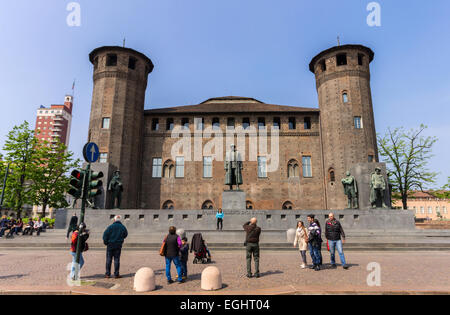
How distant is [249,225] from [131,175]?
22.6m

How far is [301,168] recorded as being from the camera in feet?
96.5

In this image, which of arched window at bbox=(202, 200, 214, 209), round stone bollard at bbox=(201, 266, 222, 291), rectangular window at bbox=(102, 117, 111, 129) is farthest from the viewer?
arched window at bbox=(202, 200, 214, 209)

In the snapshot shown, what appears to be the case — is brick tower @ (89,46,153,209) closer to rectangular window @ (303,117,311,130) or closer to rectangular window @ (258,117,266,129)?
rectangular window @ (258,117,266,129)

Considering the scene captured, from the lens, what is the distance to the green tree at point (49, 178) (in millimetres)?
28953

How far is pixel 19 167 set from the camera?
93.5ft

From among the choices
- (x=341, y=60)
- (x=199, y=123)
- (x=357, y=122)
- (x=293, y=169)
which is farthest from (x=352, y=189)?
(x=199, y=123)

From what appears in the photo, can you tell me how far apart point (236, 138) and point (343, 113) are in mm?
11644

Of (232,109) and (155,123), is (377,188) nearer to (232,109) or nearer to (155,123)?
(232,109)

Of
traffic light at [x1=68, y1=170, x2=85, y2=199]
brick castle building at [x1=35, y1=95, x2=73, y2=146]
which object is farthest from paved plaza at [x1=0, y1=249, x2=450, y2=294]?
brick castle building at [x1=35, y1=95, x2=73, y2=146]

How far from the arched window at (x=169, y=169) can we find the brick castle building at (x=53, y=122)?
84731 millimetres

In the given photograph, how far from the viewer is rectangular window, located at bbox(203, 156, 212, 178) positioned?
2969 centimetres

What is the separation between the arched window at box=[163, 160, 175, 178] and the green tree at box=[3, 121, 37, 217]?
14109 millimetres
